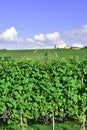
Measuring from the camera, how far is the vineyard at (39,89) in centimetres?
1180

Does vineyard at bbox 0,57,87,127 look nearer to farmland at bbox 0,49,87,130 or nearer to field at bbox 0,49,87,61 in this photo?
farmland at bbox 0,49,87,130

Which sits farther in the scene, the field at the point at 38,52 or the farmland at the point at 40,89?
the field at the point at 38,52

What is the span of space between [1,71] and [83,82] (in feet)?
9.23

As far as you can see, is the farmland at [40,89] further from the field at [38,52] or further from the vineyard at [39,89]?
the field at [38,52]

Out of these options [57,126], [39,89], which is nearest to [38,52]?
[57,126]

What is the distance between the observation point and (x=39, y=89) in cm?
1192

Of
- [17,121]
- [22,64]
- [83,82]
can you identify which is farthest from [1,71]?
[83,82]

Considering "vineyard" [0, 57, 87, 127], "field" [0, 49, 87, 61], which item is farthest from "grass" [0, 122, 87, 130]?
"field" [0, 49, 87, 61]

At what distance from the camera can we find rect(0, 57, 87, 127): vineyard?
→ 11797 millimetres

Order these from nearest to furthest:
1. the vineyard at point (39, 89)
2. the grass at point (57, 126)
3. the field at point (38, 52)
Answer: the vineyard at point (39, 89) → the grass at point (57, 126) → the field at point (38, 52)

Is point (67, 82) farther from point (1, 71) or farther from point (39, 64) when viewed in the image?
point (1, 71)

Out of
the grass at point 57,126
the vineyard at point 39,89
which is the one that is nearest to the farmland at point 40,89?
the vineyard at point 39,89

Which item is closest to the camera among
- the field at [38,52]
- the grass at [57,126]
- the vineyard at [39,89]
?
the vineyard at [39,89]

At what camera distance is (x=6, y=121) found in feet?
41.8
